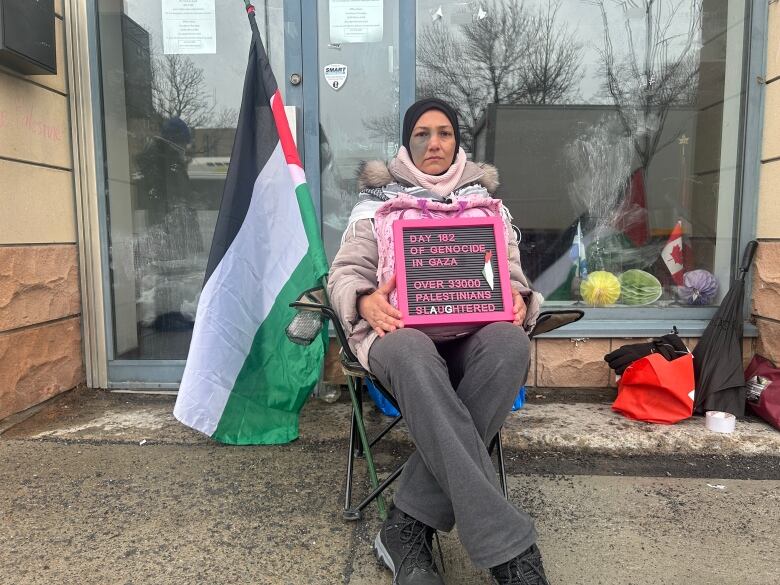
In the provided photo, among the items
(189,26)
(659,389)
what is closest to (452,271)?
(659,389)

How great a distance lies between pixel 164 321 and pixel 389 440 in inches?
68.2

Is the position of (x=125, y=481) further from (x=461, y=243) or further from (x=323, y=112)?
(x=323, y=112)

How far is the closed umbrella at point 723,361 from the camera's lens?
307 cm

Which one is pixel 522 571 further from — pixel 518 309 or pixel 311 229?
pixel 311 229

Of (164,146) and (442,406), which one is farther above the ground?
(164,146)

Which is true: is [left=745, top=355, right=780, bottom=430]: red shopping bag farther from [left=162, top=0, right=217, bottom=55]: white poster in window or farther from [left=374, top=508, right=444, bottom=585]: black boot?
[left=162, top=0, right=217, bottom=55]: white poster in window

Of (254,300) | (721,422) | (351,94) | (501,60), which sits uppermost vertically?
(501,60)

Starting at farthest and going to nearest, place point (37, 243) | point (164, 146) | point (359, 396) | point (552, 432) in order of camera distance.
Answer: point (164, 146) < point (37, 243) < point (552, 432) < point (359, 396)

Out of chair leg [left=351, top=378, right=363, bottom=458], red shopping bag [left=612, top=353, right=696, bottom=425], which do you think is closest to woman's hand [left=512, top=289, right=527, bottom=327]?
chair leg [left=351, top=378, right=363, bottom=458]

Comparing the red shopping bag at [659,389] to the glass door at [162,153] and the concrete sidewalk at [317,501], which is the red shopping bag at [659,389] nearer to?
the concrete sidewalk at [317,501]

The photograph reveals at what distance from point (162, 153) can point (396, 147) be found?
4.78 ft

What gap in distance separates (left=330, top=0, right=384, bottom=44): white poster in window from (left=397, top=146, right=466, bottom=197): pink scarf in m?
1.30

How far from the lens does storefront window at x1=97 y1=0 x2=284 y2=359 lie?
3.56 m

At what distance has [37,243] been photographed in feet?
10.5
